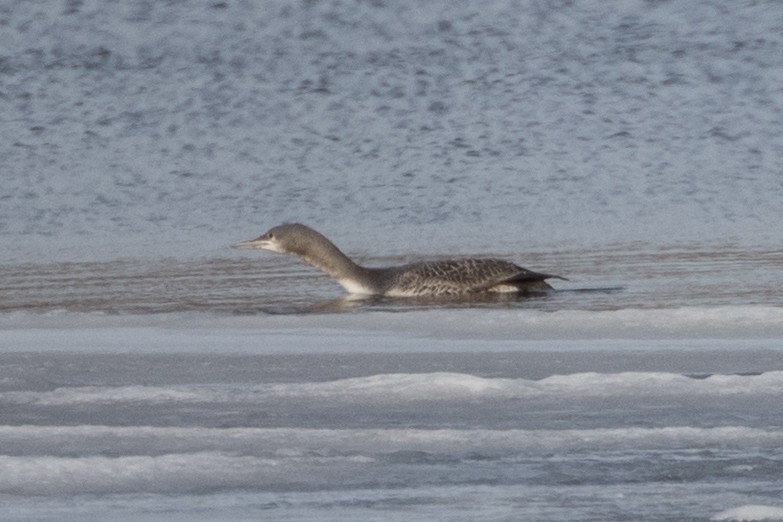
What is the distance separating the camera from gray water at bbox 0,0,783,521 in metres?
5.47

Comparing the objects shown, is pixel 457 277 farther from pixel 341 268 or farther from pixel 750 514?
pixel 750 514

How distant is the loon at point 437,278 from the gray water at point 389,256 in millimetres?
318

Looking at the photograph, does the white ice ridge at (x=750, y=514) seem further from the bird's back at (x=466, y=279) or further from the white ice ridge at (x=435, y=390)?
the bird's back at (x=466, y=279)

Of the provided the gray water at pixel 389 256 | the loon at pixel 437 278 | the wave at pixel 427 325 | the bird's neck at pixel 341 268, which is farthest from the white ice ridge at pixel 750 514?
the bird's neck at pixel 341 268

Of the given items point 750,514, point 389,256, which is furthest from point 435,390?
point 389,256

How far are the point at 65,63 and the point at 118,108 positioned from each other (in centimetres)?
211

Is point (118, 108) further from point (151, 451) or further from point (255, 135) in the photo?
point (151, 451)

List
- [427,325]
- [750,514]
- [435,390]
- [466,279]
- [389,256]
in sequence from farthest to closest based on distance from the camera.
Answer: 1. [389,256]
2. [466,279]
3. [427,325]
4. [435,390]
5. [750,514]

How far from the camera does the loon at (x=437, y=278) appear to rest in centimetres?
1084

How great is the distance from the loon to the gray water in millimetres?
318

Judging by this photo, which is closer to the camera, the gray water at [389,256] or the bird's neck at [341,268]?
the gray water at [389,256]

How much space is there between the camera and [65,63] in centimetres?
2058

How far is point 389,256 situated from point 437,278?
1.84 metres

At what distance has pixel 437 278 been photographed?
35.8 feet
